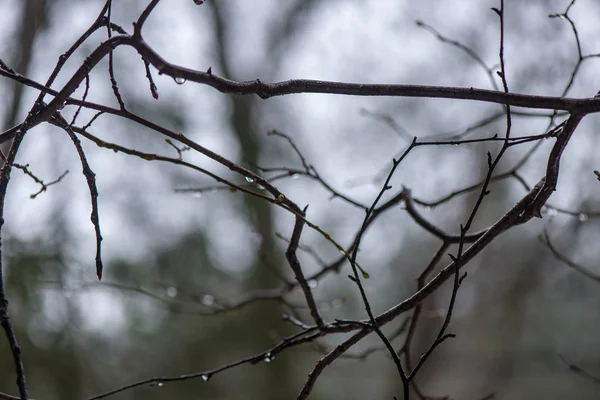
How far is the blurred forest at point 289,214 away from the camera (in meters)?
1.41

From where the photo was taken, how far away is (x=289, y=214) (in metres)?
1.64

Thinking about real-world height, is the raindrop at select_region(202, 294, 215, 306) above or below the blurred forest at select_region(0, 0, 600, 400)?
below

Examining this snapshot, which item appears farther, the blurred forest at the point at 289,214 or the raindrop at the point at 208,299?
the blurred forest at the point at 289,214

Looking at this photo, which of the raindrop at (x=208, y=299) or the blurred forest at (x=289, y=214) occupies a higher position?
the blurred forest at (x=289, y=214)

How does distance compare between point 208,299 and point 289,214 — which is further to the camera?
point 289,214

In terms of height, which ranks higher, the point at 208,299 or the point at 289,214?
the point at 289,214

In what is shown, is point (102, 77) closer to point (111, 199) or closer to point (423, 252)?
point (111, 199)

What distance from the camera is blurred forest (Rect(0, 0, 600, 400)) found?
141cm

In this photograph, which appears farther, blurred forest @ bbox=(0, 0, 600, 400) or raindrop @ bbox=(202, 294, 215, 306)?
blurred forest @ bbox=(0, 0, 600, 400)

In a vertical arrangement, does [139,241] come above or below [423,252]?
below

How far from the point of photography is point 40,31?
51.3 inches

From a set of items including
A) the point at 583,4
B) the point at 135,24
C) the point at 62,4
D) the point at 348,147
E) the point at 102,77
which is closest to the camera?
the point at 135,24

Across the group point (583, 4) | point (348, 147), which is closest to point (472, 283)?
point (348, 147)

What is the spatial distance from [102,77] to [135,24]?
4.47 feet
